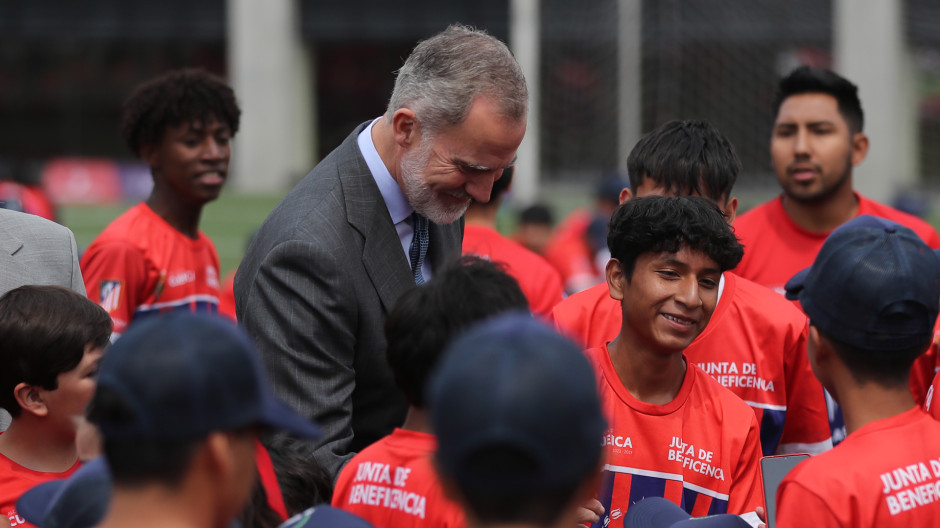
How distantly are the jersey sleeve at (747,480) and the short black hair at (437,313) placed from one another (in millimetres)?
1017

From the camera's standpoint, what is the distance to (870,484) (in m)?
2.27

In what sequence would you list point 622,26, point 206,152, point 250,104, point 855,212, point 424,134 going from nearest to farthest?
point 424,134, point 855,212, point 206,152, point 622,26, point 250,104

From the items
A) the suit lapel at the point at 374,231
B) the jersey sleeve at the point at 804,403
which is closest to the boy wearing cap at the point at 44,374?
the suit lapel at the point at 374,231

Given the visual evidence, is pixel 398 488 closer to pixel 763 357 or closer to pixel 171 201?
pixel 763 357

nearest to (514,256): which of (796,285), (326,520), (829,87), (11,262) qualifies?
(829,87)

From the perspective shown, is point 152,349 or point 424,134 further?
point 424,134

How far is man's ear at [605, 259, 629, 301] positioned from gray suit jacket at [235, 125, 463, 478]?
0.66m

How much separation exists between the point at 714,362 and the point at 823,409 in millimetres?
421

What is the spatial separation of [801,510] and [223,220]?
62.7ft

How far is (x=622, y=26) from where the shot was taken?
12.5 m

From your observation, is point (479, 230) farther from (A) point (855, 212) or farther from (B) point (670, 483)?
(B) point (670, 483)

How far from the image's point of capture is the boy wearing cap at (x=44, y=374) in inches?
117

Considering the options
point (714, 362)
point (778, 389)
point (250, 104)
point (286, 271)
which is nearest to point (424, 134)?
point (286, 271)

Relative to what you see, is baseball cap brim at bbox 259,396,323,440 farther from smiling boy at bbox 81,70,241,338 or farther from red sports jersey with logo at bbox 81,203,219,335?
smiling boy at bbox 81,70,241,338
